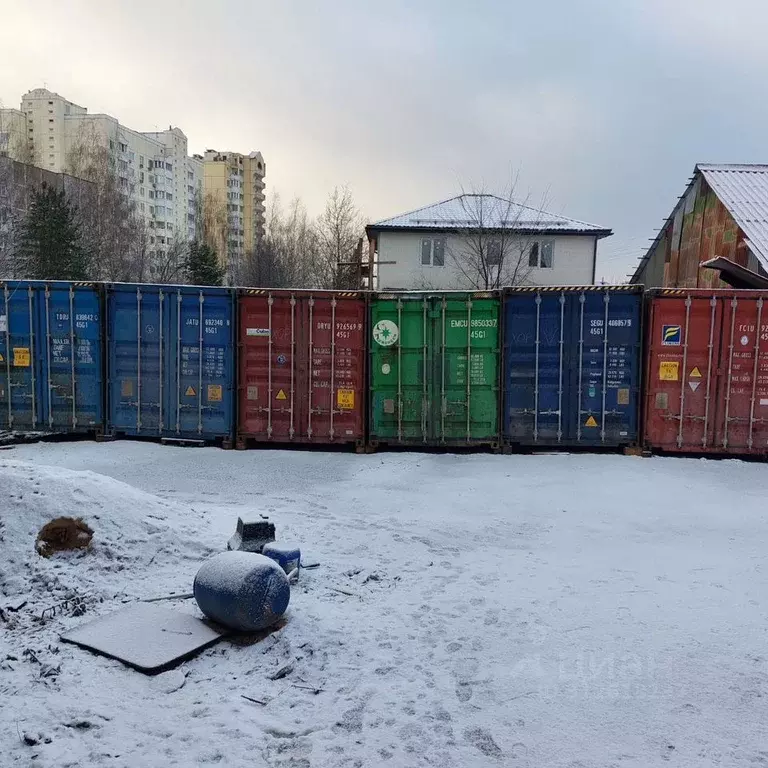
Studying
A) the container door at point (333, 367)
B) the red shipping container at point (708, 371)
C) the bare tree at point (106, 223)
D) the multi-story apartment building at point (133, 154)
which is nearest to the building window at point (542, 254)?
the red shipping container at point (708, 371)

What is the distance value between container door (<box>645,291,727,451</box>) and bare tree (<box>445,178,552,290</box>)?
21.2 metres

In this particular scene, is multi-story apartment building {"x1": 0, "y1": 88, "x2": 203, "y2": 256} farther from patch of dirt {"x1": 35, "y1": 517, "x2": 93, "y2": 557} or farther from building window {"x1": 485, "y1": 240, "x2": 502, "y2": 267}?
patch of dirt {"x1": 35, "y1": 517, "x2": 93, "y2": 557}

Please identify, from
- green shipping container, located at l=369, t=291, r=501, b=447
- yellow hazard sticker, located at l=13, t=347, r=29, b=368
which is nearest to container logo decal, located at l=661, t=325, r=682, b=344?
green shipping container, located at l=369, t=291, r=501, b=447

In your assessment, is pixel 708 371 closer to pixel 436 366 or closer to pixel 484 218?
pixel 436 366

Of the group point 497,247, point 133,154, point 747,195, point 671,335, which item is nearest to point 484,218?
point 497,247

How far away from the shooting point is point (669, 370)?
11375 mm

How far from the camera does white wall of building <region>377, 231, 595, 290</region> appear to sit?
33.6 metres

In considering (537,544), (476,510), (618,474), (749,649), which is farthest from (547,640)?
(618,474)

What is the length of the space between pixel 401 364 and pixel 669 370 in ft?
15.5

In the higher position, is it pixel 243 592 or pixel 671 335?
pixel 671 335

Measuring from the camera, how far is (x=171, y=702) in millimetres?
3947

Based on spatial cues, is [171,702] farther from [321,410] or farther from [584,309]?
[584,309]

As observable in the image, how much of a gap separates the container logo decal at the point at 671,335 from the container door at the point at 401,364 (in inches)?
161

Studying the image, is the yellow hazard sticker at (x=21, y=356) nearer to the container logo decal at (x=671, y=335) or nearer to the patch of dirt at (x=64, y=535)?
the patch of dirt at (x=64, y=535)
